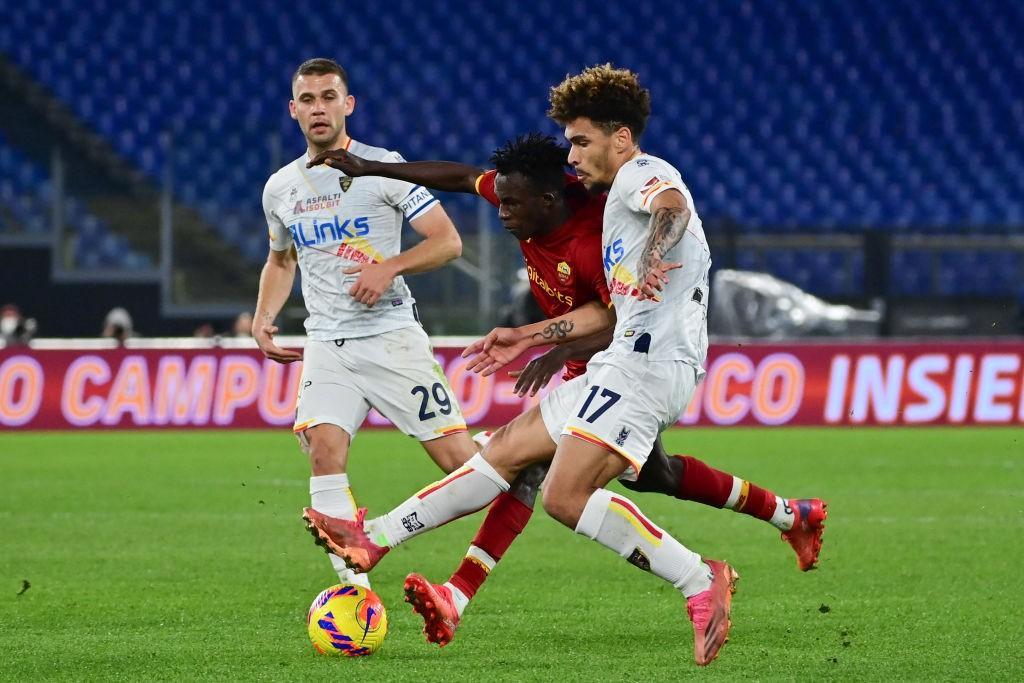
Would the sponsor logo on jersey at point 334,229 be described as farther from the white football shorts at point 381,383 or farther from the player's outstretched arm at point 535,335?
the player's outstretched arm at point 535,335

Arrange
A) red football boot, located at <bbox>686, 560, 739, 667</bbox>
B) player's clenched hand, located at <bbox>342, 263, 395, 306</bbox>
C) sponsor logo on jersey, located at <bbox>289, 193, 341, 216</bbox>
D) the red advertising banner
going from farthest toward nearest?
the red advertising banner → sponsor logo on jersey, located at <bbox>289, 193, 341, 216</bbox> → player's clenched hand, located at <bbox>342, 263, 395, 306</bbox> → red football boot, located at <bbox>686, 560, 739, 667</bbox>

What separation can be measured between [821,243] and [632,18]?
277 inches

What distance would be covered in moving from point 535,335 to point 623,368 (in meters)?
0.30

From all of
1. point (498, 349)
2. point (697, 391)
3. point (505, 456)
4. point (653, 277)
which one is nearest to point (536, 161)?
point (498, 349)

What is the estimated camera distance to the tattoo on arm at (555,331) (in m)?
4.79

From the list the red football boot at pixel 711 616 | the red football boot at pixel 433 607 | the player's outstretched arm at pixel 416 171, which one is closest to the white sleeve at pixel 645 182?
the player's outstretched arm at pixel 416 171

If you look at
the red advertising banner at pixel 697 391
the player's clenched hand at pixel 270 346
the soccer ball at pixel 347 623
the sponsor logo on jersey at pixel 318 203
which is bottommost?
the red advertising banner at pixel 697 391

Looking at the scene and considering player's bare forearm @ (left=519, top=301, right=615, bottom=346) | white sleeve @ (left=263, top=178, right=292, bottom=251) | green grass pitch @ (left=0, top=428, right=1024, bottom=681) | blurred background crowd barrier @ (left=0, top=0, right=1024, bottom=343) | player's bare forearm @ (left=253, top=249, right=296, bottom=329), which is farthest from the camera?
blurred background crowd barrier @ (left=0, top=0, right=1024, bottom=343)

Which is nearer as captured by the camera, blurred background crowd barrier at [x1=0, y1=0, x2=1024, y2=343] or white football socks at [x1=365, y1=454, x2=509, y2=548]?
white football socks at [x1=365, y1=454, x2=509, y2=548]

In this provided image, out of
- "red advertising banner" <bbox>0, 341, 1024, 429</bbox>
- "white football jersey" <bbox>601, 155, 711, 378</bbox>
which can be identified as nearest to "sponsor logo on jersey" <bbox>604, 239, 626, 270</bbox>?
"white football jersey" <bbox>601, 155, 711, 378</bbox>

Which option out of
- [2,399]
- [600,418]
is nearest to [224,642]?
[600,418]

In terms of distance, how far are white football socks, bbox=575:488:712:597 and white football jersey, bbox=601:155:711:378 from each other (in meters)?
0.48

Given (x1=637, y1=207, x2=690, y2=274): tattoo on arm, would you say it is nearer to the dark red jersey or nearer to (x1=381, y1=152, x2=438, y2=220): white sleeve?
the dark red jersey

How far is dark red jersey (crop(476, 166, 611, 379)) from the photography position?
4.94 meters
